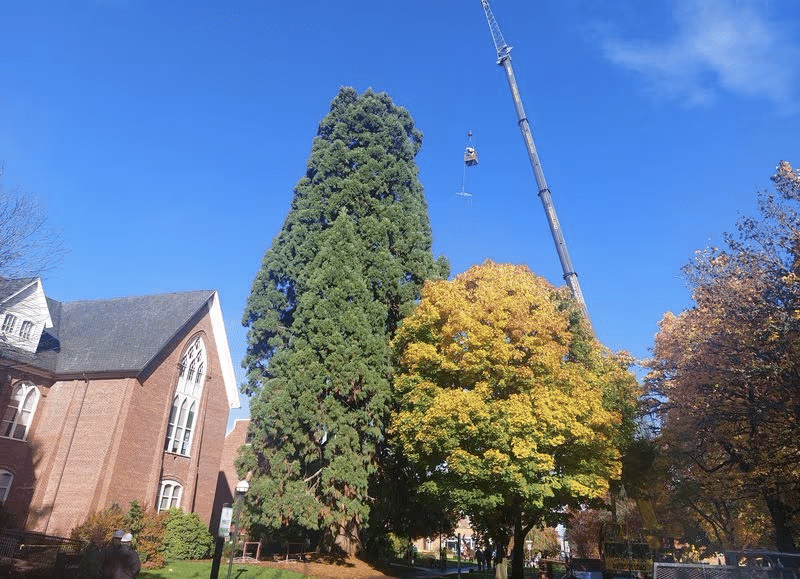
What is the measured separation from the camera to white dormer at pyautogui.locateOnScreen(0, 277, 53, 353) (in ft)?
88.3

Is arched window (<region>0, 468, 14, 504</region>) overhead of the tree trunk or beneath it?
overhead

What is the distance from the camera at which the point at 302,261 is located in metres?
27.5

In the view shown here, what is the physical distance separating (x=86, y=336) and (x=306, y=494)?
18.0m

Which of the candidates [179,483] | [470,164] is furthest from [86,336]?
[470,164]

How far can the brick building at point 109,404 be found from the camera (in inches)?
→ 992

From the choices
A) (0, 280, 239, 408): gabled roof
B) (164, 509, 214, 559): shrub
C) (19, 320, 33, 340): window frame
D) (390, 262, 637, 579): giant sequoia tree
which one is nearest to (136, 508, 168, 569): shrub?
(164, 509, 214, 559): shrub

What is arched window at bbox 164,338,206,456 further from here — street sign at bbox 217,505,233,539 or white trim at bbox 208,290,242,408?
street sign at bbox 217,505,233,539

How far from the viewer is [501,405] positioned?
69.5 feet

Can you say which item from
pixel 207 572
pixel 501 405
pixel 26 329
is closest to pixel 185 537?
pixel 207 572

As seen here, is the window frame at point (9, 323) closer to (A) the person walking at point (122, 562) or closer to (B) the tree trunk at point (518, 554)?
(A) the person walking at point (122, 562)

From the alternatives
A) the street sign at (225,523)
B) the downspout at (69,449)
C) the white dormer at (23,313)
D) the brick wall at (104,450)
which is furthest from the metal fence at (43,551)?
the white dormer at (23,313)

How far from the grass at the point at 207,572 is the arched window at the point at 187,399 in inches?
340

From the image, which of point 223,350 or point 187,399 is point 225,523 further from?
point 223,350

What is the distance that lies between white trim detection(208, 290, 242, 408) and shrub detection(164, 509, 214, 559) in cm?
894
